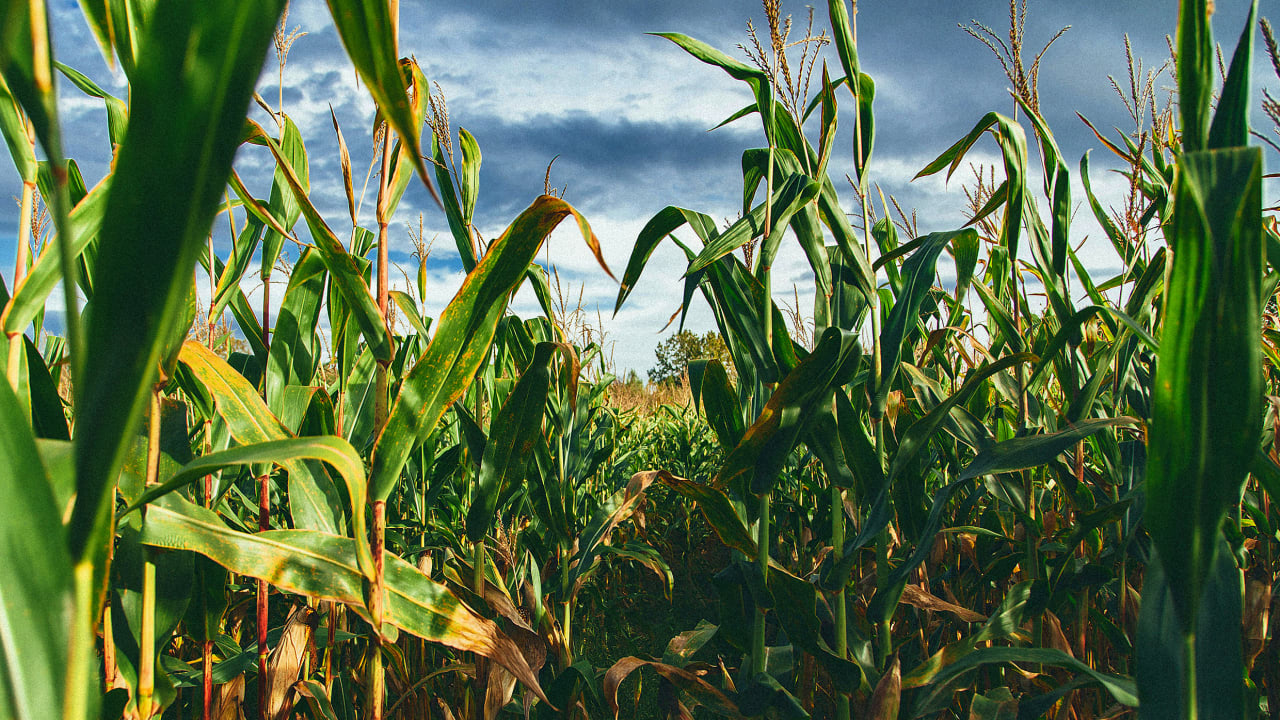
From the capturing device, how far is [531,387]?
1.17 m

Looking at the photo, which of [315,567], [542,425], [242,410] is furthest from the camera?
[542,425]

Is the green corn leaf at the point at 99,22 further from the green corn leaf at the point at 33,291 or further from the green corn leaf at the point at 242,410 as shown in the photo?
the green corn leaf at the point at 242,410

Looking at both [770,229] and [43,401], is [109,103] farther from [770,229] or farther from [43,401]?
[770,229]

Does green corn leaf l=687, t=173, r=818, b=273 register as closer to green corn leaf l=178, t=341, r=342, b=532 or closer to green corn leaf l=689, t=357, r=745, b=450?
green corn leaf l=689, t=357, r=745, b=450

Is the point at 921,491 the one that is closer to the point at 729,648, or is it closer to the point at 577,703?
the point at 577,703

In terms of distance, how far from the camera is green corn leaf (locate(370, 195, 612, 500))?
34.1 inches

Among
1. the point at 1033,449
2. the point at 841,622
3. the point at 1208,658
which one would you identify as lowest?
the point at 841,622

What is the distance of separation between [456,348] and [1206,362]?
0.85 meters

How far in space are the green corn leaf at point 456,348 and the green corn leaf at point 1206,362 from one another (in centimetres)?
68

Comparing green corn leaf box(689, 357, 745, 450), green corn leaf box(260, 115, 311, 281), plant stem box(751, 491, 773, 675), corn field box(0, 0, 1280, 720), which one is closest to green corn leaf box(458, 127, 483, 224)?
corn field box(0, 0, 1280, 720)

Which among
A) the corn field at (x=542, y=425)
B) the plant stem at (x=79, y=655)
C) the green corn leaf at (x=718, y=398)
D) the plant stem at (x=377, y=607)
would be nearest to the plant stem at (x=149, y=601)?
the corn field at (x=542, y=425)

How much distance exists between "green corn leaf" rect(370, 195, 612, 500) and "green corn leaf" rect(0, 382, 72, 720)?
49 cm

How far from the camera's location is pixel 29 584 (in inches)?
13.9

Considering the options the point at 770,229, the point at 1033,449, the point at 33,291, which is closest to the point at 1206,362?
the point at 1033,449
